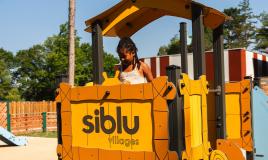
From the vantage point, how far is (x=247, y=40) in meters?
70.2

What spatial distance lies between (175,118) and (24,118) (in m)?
22.1

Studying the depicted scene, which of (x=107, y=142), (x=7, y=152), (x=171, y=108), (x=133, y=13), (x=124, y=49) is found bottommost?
(x=7, y=152)

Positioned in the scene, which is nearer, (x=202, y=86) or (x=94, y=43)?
(x=202, y=86)

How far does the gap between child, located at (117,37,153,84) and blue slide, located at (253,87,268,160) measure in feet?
8.45

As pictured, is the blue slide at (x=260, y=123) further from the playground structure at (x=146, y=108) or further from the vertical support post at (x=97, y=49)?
the vertical support post at (x=97, y=49)

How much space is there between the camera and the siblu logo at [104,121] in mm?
4073

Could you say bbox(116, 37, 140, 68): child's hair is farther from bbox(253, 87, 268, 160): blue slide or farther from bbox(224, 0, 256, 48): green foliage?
bbox(224, 0, 256, 48): green foliage

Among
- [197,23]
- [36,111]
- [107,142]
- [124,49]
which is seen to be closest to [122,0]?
[124,49]

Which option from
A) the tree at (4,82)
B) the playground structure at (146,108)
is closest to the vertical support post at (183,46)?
the playground structure at (146,108)

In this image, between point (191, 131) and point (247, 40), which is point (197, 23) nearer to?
point (191, 131)

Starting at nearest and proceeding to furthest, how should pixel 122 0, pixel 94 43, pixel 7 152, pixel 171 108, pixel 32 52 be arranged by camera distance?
pixel 171 108
pixel 122 0
pixel 94 43
pixel 7 152
pixel 32 52

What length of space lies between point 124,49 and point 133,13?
0.54 meters

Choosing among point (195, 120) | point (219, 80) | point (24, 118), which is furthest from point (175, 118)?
point (24, 118)

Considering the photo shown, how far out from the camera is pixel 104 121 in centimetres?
428
